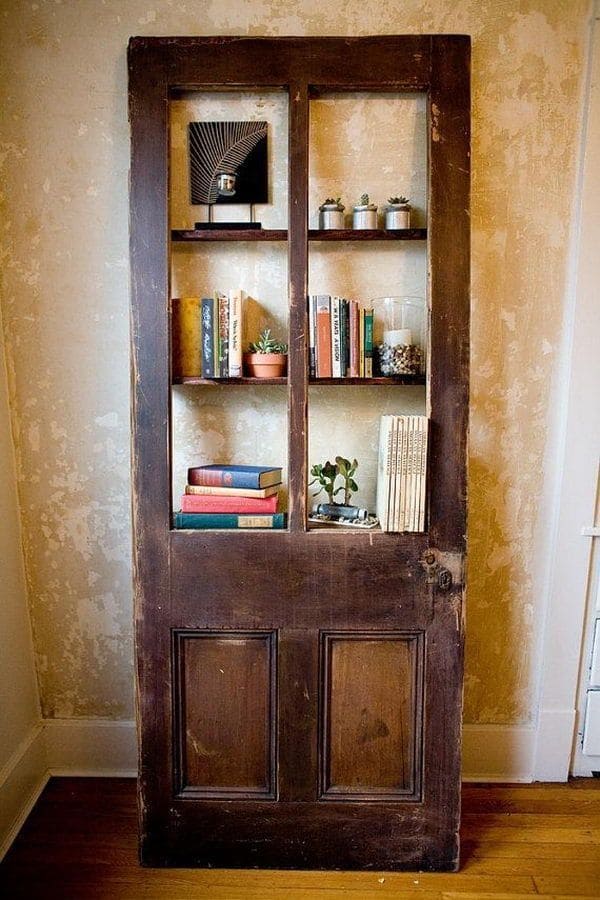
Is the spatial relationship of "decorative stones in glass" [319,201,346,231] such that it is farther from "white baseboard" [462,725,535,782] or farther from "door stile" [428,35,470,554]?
"white baseboard" [462,725,535,782]

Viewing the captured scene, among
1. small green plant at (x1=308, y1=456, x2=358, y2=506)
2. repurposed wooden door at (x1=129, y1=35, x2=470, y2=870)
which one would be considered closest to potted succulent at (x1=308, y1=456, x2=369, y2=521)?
small green plant at (x1=308, y1=456, x2=358, y2=506)

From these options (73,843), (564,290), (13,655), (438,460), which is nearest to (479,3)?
(564,290)

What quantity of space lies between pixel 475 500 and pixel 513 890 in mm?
1174

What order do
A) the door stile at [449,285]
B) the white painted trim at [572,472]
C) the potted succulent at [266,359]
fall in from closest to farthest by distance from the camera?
1. the door stile at [449,285]
2. the potted succulent at [266,359]
3. the white painted trim at [572,472]

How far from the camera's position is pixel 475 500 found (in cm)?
211

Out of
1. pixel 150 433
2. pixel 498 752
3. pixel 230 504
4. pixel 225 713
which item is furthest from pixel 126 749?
pixel 498 752

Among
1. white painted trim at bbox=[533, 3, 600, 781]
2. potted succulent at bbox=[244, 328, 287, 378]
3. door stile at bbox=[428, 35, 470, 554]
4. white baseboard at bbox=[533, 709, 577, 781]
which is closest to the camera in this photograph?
door stile at bbox=[428, 35, 470, 554]

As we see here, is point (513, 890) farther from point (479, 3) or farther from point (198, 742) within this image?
point (479, 3)

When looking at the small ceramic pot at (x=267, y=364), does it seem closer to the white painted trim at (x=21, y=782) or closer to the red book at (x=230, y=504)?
the red book at (x=230, y=504)

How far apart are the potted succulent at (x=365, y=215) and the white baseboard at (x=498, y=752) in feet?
5.91

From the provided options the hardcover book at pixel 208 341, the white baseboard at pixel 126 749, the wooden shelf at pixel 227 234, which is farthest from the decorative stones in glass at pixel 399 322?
the white baseboard at pixel 126 749

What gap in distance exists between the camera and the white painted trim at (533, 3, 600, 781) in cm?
194

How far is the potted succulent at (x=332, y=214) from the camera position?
1.87 meters

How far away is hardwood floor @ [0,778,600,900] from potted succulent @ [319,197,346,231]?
2.01 m
